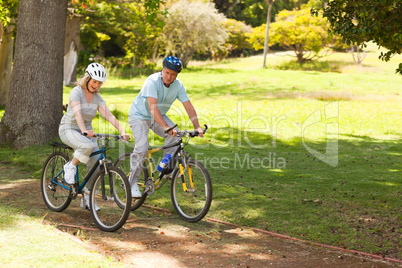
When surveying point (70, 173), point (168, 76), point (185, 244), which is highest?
point (168, 76)

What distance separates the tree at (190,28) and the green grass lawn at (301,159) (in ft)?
52.6

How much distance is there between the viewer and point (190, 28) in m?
39.2

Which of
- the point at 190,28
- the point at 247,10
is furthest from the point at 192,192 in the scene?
the point at 247,10

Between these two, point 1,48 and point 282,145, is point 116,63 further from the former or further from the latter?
point 282,145

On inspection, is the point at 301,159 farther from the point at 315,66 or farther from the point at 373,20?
the point at 315,66

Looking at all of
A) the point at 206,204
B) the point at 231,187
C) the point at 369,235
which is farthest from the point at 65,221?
the point at 369,235

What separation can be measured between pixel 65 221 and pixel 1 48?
11.3m

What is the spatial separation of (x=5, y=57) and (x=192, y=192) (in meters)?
12.0

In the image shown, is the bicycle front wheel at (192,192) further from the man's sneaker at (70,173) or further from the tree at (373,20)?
the tree at (373,20)

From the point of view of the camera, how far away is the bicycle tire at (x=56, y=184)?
244 inches

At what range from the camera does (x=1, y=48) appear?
15180mm

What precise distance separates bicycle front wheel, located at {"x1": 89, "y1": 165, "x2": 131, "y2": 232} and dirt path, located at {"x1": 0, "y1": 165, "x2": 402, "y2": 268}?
149 millimetres

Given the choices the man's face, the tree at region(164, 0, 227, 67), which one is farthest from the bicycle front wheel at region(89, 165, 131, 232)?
the tree at region(164, 0, 227, 67)

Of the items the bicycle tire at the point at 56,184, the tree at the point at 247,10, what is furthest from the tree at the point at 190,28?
the bicycle tire at the point at 56,184
